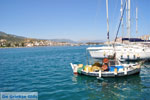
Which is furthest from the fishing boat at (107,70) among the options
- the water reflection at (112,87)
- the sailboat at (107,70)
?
the water reflection at (112,87)

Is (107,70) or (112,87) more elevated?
(107,70)

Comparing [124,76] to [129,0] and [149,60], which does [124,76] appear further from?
[129,0]

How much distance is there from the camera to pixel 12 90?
15.1 meters

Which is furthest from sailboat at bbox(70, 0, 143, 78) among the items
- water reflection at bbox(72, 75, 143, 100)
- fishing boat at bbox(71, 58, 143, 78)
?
water reflection at bbox(72, 75, 143, 100)

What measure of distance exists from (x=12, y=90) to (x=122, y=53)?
28476 mm

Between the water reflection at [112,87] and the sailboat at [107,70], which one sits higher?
the sailboat at [107,70]

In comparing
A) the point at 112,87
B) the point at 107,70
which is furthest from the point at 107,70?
the point at 112,87

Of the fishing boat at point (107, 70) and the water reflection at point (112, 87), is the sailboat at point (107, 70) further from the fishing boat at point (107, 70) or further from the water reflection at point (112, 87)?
the water reflection at point (112, 87)

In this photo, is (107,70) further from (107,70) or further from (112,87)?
(112,87)

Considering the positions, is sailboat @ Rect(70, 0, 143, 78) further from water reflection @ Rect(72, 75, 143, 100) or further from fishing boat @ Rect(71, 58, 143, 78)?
water reflection @ Rect(72, 75, 143, 100)

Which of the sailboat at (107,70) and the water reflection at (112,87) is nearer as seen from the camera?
the water reflection at (112,87)

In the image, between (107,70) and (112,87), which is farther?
(107,70)

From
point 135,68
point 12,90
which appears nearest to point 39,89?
point 12,90

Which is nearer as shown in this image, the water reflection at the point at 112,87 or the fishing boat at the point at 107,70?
the water reflection at the point at 112,87
